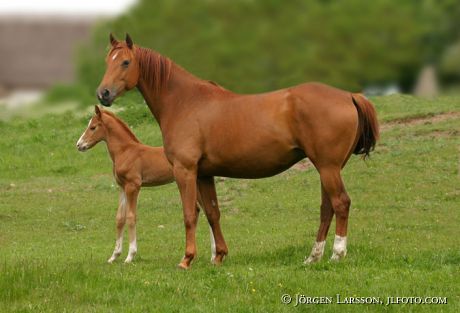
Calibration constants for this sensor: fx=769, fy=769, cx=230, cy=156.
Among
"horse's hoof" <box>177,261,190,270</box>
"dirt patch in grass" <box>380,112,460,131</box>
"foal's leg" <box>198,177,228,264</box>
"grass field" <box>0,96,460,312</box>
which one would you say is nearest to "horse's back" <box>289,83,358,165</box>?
"grass field" <box>0,96,460,312</box>

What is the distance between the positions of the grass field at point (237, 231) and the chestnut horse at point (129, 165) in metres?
0.76

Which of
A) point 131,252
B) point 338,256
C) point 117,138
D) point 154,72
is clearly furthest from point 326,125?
point 117,138

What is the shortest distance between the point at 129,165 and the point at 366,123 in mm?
Answer: 4234

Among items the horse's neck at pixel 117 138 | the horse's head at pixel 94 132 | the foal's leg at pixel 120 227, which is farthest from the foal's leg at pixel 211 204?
the horse's head at pixel 94 132

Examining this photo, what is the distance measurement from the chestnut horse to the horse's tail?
3.87m

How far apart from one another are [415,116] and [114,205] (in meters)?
10.5

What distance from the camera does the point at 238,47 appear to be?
325cm

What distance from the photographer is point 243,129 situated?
30.2ft

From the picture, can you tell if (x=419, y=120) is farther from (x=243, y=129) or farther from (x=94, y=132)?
(x=243, y=129)

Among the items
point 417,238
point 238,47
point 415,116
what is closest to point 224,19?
point 238,47

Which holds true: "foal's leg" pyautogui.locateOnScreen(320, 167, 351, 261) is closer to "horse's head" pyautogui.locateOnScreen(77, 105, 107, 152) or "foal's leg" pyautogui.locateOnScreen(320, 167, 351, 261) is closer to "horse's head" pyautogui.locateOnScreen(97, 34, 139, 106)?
"horse's head" pyautogui.locateOnScreen(97, 34, 139, 106)

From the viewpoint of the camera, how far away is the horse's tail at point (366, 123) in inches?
356

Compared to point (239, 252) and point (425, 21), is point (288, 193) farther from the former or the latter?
point (425, 21)

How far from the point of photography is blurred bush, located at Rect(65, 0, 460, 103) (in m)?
2.88
